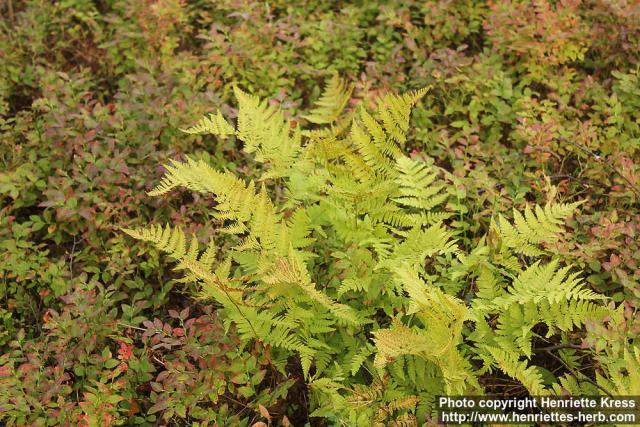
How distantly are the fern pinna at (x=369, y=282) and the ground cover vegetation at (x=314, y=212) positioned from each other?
0.01 metres

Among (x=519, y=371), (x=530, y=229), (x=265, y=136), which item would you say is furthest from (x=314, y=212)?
(x=519, y=371)

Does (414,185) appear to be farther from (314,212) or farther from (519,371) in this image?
(519,371)

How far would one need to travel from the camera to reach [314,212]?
311 cm

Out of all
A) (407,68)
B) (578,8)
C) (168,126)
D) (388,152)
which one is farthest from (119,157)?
(578,8)

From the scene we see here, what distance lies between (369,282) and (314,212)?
0.49 metres

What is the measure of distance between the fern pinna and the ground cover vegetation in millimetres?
14

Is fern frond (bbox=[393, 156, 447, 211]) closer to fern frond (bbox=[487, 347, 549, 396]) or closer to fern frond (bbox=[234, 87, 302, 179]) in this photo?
fern frond (bbox=[234, 87, 302, 179])

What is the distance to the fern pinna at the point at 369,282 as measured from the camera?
8.39 ft

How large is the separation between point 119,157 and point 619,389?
9.18ft

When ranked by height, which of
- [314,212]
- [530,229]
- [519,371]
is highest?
[530,229]

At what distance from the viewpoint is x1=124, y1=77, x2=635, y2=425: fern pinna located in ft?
8.39

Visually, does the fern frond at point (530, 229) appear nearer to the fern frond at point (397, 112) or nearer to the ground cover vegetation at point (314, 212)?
the ground cover vegetation at point (314, 212)

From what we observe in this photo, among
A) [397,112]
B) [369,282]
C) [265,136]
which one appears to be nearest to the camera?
[369,282]

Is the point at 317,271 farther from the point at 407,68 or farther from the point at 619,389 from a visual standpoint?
the point at 407,68
